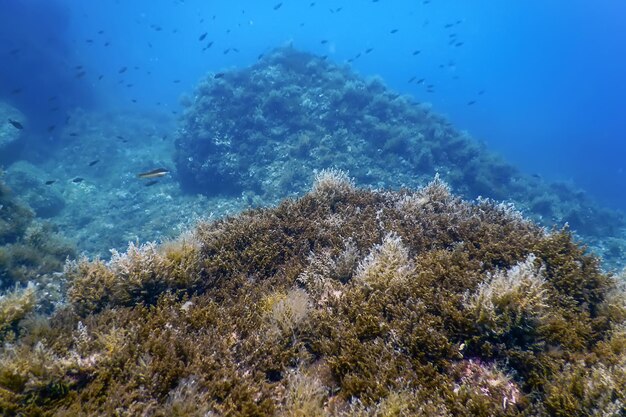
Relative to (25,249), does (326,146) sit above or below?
above

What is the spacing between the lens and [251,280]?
5711 millimetres

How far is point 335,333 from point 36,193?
85.6 feet

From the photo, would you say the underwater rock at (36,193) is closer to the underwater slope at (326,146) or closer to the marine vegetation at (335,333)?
the underwater slope at (326,146)

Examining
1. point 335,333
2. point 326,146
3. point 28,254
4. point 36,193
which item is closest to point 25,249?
point 28,254

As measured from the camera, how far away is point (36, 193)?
22.4 m

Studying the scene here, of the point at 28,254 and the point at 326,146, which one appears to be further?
the point at 326,146

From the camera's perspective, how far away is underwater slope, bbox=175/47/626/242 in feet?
73.3

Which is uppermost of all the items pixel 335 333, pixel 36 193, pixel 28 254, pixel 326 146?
pixel 326 146

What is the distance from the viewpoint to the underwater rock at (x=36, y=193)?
21.6 metres

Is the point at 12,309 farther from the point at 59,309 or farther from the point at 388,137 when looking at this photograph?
the point at 388,137

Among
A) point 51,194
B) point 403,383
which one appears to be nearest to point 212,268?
point 403,383

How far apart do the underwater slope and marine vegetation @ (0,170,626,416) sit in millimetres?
14977

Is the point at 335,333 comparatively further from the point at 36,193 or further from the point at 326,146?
the point at 36,193

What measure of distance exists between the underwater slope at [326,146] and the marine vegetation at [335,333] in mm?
14977
